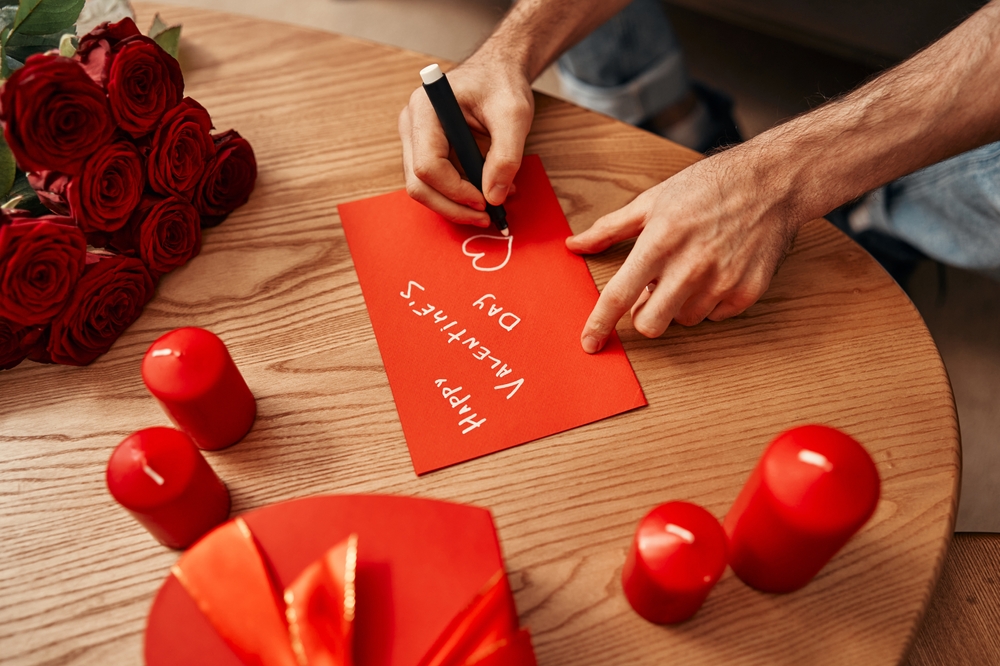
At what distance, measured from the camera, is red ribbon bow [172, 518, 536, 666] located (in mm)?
483

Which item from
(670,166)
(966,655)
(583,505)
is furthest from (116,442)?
(966,655)

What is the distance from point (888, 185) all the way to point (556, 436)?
877 mm

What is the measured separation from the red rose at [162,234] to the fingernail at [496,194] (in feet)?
1.11

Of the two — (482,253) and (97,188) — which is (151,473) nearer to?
(97,188)

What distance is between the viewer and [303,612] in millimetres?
A: 486

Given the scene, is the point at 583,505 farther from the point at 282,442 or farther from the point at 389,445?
the point at 282,442

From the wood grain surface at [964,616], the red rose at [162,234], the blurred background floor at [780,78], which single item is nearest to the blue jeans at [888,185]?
→ the blurred background floor at [780,78]

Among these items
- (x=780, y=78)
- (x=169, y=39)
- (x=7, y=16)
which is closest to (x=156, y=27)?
(x=169, y=39)

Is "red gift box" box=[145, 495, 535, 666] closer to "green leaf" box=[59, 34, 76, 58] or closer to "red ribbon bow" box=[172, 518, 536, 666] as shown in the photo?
"red ribbon bow" box=[172, 518, 536, 666]

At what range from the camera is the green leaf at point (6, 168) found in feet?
1.98

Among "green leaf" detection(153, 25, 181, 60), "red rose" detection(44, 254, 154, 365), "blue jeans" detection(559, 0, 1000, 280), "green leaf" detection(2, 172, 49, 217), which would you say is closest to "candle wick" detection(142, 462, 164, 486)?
"red rose" detection(44, 254, 154, 365)

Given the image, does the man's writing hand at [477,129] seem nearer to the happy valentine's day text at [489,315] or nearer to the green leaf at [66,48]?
the happy valentine's day text at [489,315]

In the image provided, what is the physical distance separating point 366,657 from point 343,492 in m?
0.17

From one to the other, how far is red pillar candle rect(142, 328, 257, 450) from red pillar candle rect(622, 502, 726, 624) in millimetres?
380
